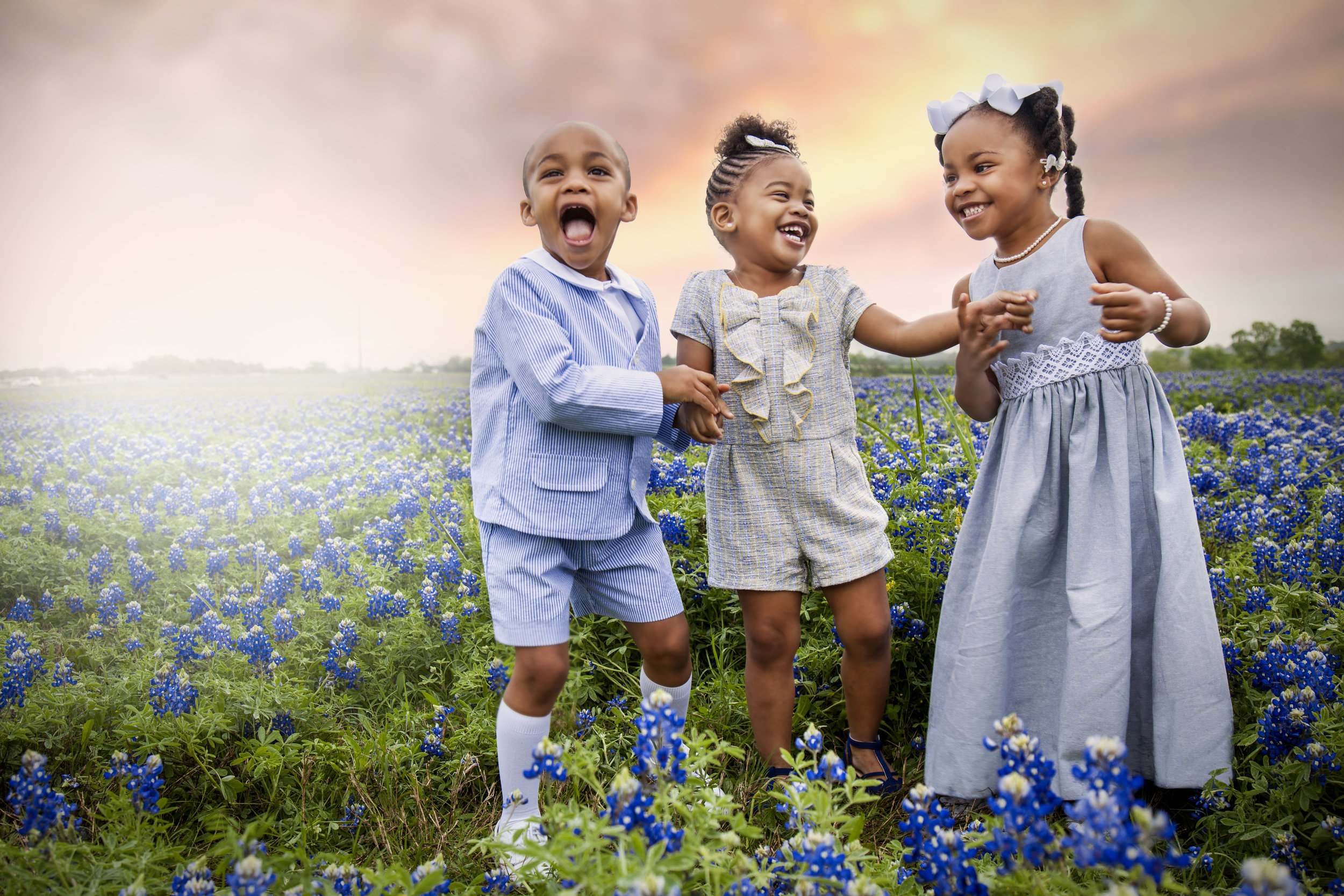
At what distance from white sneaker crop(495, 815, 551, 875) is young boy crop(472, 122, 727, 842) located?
2cm

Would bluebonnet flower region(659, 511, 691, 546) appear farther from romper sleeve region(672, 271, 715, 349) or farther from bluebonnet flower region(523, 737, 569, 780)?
bluebonnet flower region(523, 737, 569, 780)

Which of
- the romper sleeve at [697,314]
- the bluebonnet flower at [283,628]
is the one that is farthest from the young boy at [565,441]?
the bluebonnet flower at [283,628]

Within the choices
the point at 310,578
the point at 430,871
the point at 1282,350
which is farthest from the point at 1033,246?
the point at 1282,350

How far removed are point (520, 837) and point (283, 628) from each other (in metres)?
1.83

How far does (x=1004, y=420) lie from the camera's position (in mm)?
2562

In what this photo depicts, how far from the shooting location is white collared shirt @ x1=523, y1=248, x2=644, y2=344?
2270 mm

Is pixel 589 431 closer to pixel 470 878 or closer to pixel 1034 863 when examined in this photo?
pixel 470 878

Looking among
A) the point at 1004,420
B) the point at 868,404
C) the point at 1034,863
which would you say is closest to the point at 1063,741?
the point at 1004,420

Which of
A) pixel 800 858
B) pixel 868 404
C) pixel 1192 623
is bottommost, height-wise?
pixel 800 858

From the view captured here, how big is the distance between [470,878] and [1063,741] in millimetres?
1752

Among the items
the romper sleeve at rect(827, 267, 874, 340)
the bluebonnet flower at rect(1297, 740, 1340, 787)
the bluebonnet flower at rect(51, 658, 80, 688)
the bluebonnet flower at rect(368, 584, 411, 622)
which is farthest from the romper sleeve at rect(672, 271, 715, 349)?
the bluebonnet flower at rect(51, 658, 80, 688)

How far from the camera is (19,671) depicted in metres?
2.76

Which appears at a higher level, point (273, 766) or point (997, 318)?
point (997, 318)

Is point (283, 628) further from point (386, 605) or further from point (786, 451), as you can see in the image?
point (786, 451)
